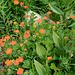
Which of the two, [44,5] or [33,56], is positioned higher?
[44,5]

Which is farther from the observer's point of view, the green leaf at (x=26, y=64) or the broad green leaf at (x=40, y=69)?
the green leaf at (x=26, y=64)

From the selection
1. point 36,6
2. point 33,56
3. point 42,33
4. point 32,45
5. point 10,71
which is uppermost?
point 36,6

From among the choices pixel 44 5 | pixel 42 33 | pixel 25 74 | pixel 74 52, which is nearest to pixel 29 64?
pixel 25 74

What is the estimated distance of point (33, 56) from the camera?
2162mm

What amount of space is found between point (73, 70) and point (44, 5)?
7.07 ft

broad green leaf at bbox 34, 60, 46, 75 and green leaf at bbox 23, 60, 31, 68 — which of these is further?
green leaf at bbox 23, 60, 31, 68

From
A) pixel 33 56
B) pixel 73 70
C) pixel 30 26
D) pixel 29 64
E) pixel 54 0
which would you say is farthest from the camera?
pixel 54 0

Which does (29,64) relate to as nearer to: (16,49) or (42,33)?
(16,49)

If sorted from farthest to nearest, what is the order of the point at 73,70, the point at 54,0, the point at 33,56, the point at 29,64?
1. the point at 54,0
2. the point at 33,56
3. the point at 29,64
4. the point at 73,70

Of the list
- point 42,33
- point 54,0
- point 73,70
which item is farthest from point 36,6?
point 73,70

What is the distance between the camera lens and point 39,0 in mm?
3428

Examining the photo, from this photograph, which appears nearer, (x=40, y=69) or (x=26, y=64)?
(x=40, y=69)

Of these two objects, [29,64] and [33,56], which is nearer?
[29,64]

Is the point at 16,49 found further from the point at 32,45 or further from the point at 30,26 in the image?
the point at 30,26
